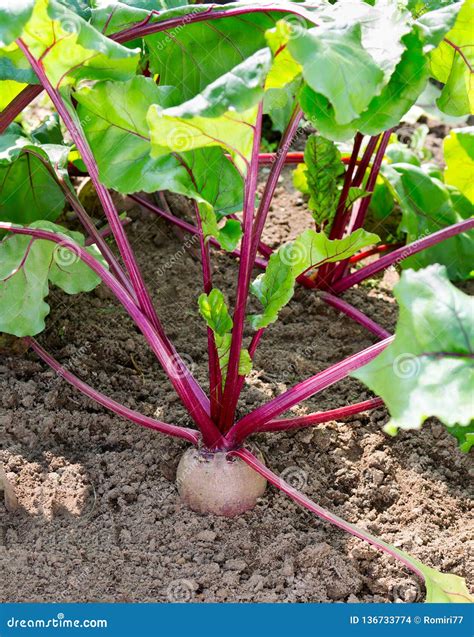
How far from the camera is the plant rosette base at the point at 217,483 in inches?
88.6

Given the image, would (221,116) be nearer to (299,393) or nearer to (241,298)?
(241,298)

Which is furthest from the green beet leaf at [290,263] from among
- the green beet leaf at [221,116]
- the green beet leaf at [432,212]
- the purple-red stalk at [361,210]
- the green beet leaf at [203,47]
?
the green beet leaf at [432,212]

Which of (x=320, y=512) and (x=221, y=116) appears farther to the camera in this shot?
(x=320, y=512)

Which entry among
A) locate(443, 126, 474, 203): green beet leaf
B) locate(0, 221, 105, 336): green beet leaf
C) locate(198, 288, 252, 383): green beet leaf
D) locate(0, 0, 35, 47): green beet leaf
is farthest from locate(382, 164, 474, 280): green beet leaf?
locate(0, 0, 35, 47): green beet leaf

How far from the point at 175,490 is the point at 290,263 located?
26.1 inches

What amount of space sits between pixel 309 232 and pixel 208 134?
434mm

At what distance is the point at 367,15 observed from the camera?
6.70ft

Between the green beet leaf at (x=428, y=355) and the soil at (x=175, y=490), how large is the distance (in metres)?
0.66

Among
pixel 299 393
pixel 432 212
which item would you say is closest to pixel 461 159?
pixel 432 212

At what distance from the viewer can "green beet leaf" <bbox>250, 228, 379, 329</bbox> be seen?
2131 mm

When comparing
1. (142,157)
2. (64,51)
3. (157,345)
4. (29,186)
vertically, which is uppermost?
(29,186)

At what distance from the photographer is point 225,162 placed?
2250mm

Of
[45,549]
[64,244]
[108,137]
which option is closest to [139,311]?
[64,244]

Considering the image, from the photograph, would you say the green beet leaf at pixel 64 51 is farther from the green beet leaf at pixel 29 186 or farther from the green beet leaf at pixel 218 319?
the green beet leaf at pixel 218 319
